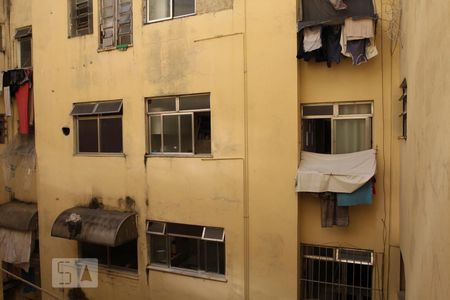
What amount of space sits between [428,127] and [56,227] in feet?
25.4

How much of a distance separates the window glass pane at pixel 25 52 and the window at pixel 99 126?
9.72ft

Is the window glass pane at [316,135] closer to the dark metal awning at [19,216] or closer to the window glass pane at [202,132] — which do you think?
the window glass pane at [202,132]

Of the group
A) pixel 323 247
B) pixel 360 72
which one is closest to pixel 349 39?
pixel 360 72

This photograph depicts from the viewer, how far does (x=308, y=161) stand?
6.18 metres

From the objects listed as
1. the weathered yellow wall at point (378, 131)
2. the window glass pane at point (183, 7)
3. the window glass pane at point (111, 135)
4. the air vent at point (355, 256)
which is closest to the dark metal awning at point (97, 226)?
the window glass pane at point (111, 135)

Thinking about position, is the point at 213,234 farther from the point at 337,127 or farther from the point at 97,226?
the point at 337,127

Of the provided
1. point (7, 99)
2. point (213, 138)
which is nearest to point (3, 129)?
point (7, 99)

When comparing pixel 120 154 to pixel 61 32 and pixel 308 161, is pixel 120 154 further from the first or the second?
pixel 308 161

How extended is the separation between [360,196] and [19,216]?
867 centimetres

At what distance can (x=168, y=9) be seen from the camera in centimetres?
734

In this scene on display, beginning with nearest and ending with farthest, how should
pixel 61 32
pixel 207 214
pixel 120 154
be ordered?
pixel 207 214, pixel 120 154, pixel 61 32

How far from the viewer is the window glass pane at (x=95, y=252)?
333 inches

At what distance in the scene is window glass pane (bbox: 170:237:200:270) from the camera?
743 cm

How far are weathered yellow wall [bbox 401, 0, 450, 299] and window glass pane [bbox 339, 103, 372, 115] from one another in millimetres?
2462
